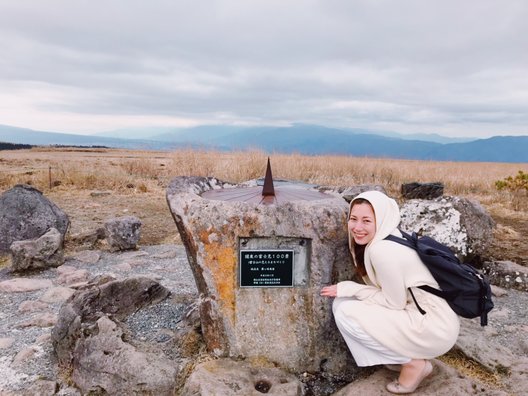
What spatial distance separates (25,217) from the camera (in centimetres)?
705

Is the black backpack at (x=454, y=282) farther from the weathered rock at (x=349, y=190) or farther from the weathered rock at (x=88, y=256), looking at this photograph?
the weathered rock at (x=88, y=256)

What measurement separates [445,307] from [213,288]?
159cm

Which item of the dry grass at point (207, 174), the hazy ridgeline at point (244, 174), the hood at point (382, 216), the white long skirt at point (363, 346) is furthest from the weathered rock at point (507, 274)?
the hazy ridgeline at point (244, 174)

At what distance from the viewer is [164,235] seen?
333 inches

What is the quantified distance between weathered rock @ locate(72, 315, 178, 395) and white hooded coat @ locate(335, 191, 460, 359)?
1.43 m

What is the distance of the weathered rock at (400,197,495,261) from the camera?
239 inches

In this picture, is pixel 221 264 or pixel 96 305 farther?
pixel 96 305

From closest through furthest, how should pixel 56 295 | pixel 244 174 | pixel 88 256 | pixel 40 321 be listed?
pixel 40 321, pixel 56 295, pixel 88 256, pixel 244 174

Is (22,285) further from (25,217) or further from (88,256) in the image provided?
(25,217)

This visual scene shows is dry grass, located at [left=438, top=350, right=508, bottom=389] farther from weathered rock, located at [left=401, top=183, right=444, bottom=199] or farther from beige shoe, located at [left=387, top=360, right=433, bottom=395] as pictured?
weathered rock, located at [left=401, top=183, right=444, bottom=199]

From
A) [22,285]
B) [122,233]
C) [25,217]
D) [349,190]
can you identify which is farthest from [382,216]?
[25,217]

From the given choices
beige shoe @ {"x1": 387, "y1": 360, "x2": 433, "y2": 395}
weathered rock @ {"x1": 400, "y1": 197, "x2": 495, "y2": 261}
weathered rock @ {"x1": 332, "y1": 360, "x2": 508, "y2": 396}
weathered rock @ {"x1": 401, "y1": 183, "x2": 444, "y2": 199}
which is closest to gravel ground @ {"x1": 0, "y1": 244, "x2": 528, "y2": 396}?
weathered rock @ {"x1": 400, "y1": 197, "x2": 495, "y2": 261}

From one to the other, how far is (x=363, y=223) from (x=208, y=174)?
1055cm

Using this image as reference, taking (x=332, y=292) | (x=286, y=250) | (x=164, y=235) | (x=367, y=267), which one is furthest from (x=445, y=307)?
(x=164, y=235)
